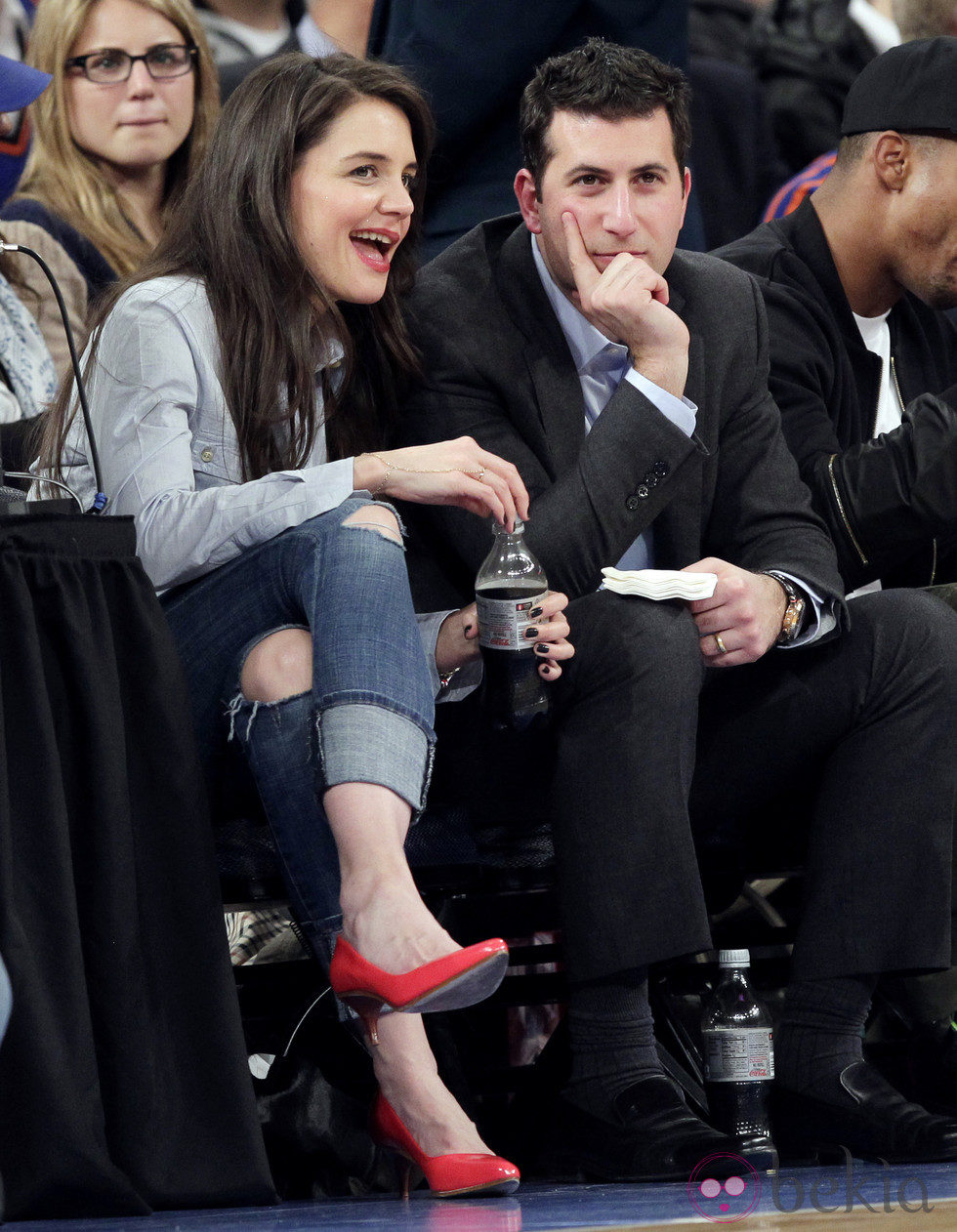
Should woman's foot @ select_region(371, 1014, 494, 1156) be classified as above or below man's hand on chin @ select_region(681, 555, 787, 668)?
below

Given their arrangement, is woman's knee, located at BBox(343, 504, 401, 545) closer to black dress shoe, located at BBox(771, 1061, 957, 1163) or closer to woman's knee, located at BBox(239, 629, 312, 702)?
woman's knee, located at BBox(239, 629, 312, 702)

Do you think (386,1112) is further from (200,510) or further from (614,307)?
(614,307)

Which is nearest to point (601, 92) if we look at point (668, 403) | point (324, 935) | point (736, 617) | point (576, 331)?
point (576, 331)

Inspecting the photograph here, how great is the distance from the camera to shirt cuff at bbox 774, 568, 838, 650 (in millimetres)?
2521

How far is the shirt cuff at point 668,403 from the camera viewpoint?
99.3 inches

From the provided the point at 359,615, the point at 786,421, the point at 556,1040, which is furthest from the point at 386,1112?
the point at 786,421

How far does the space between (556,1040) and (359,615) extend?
0.71 meters

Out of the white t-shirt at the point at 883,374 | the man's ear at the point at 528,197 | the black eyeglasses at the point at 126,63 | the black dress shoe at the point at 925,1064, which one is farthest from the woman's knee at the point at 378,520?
the black eyeglasses at the point at 126,63

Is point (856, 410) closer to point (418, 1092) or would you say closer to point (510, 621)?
point (510, 621)

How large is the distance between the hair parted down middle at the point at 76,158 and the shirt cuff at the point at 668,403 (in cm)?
130

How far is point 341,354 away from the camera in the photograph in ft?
8.61

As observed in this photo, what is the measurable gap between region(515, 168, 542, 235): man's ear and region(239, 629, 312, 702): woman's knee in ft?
2.99

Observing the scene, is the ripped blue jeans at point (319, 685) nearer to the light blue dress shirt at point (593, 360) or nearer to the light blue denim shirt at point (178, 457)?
the light blue denim shirt at point (178, 457)

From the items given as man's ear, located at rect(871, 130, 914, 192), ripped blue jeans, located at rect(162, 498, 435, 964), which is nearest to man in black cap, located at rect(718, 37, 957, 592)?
man's ear, located at rect(871, 130, 914, 192)
